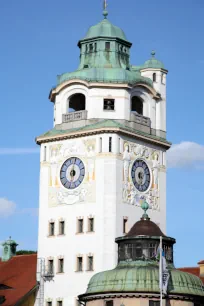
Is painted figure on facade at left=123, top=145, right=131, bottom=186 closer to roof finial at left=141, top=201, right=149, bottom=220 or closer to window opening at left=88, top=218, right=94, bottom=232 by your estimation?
window opening at left=88, top=218, right=94, bottom=232

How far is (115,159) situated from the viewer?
327 ft

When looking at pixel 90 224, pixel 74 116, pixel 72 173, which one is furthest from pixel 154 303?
pixel 74 116

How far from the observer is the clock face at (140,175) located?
101 m

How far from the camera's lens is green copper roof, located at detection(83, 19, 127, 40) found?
105500 mm

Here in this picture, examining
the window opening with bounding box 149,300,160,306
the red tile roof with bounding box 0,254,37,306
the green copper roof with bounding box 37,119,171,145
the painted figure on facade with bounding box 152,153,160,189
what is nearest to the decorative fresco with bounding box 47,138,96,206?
the green copper roof with bounding box 37,119,171,145

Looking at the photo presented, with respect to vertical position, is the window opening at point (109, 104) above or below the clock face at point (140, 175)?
above

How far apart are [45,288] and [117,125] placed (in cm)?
1420

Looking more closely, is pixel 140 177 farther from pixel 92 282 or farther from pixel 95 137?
pixel 92 282

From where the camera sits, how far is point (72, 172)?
101 metres

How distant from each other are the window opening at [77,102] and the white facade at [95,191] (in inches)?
56.6

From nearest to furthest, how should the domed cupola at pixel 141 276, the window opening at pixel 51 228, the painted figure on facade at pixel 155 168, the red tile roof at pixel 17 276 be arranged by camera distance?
1. the domed cupola at pixel 141 276
2. the window opening at pixel 51 228
3. the red tile roof at pixel 17 276
4. the painted figure on facade at pixel 155 168

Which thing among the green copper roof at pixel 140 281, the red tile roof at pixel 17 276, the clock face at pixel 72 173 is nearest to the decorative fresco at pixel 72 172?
the clock face at pixel 72 173

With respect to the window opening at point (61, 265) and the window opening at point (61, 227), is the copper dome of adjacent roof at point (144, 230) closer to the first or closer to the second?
the window opening at point (61, 265)

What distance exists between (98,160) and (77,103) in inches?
360
